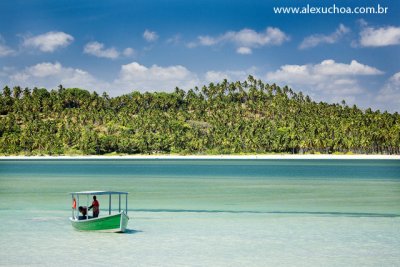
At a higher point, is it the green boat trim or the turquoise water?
the green boat trim

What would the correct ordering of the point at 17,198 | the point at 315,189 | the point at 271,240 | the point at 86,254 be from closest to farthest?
the point at 86,254, the point at 271,240, the point at 17,198, the point at 315,189

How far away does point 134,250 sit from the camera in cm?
3175

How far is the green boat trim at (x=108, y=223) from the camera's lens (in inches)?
1409

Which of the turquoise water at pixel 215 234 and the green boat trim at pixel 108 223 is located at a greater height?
the green boat trim at pixel 108 223

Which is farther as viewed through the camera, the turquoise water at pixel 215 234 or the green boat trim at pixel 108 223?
the green boat trim at pixel 108 223

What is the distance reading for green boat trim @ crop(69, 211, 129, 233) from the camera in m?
35.8

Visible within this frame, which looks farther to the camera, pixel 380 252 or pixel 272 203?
pixel 272 203

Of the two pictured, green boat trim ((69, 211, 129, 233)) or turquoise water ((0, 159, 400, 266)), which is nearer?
turquoise water ((0, 159, 400, 266))

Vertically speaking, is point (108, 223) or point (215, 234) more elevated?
point (108, 223)

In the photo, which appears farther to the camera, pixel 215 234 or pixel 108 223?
pixel 215 234

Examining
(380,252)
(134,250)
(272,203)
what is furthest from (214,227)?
(272,203)

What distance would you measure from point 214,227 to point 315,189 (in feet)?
132

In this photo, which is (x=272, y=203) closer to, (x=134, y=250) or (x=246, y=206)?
(x=246, y=206)

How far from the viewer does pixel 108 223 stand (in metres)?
36.0
